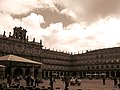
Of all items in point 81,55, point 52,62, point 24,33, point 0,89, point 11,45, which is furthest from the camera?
point 81,55

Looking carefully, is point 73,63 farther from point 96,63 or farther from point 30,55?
point 30,55

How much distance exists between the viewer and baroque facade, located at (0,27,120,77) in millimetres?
59875

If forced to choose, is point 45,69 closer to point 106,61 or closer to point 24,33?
point 24,33

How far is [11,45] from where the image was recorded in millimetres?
59031

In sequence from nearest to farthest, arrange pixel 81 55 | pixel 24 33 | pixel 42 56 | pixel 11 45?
pixel 11 45 → pixel 24 33 → pixel 42 56 → pixel 81 55

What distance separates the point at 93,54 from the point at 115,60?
10.0 meters

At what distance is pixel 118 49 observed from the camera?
7462 cm

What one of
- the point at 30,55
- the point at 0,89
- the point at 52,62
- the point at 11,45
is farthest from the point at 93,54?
the point at 0,89

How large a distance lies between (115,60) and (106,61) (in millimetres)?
3795

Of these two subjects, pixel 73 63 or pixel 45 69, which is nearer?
pixel 45 69

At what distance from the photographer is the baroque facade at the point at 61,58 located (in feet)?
196

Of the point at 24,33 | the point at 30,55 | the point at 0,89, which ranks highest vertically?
the point at 24,33

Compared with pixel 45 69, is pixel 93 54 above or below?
above

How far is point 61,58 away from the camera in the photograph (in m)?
85.0
